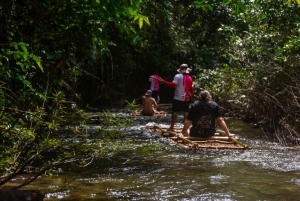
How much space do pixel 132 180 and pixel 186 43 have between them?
23.1 meters

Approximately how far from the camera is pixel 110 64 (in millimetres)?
16438

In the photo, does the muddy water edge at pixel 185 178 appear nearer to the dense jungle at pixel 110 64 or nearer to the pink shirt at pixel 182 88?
the dense jungle at pixel 110 64

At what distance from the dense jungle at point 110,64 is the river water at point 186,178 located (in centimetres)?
50

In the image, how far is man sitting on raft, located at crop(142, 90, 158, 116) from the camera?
766 inches

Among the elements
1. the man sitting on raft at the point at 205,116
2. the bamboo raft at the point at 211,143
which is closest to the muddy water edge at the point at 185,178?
the bamboo raft at the point at 211,143

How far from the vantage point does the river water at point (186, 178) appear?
24.5 feet

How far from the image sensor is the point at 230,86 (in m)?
18.9

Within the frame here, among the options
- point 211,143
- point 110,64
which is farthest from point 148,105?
point 211,143

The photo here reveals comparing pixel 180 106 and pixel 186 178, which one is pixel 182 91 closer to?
pixel 180 106

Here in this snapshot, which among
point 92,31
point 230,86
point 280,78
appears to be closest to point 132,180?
point 92,31

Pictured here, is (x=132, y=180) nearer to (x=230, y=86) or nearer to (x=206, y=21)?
(x=230, y=86)

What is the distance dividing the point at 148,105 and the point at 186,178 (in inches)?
442

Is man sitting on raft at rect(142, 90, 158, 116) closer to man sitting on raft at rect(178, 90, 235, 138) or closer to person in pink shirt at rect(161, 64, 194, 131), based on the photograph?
person in pink shirt at rect(161, 64, 194, 131)

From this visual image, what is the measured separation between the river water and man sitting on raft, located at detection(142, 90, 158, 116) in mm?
7574
